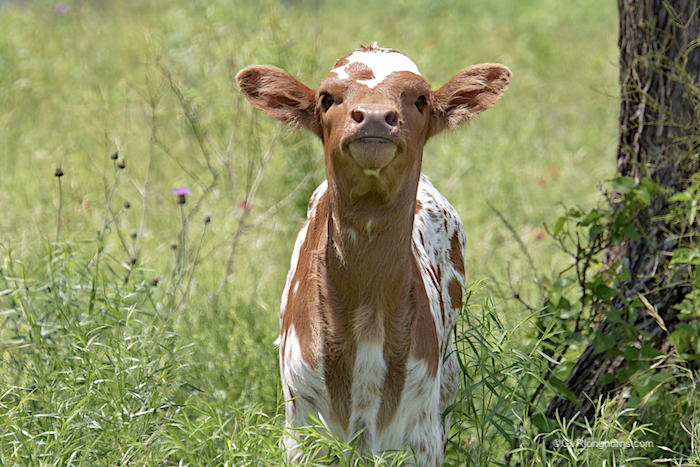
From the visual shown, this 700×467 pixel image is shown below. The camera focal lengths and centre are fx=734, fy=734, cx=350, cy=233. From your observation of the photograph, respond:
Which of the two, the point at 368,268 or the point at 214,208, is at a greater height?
the point at 368,268

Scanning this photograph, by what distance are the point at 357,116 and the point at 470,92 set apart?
2.39ft

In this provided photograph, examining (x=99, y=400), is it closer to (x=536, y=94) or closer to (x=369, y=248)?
(x=369, y=248)

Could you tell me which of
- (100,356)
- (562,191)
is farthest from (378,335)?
(562,191)

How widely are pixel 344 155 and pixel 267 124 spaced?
3.28 meters

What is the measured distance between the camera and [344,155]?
2600mm

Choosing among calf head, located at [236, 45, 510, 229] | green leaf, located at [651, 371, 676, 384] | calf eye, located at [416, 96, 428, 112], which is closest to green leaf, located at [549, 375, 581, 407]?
green leaf, located at [651, 371, 676, 384]

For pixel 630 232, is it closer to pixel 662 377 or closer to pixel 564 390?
pixel 662 377

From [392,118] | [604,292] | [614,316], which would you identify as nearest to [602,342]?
[614,316]

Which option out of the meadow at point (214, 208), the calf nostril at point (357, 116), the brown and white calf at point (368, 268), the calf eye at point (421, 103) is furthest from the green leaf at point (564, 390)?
the calf nostril at point (357, 116)

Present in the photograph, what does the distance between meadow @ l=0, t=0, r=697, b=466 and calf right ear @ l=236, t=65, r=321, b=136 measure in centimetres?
61

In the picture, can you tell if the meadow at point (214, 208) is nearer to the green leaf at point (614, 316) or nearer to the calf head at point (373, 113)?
the calf head at point (373, 113)

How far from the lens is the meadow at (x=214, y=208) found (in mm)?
3014

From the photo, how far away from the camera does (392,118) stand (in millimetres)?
2520

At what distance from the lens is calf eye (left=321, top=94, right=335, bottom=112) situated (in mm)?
2845
